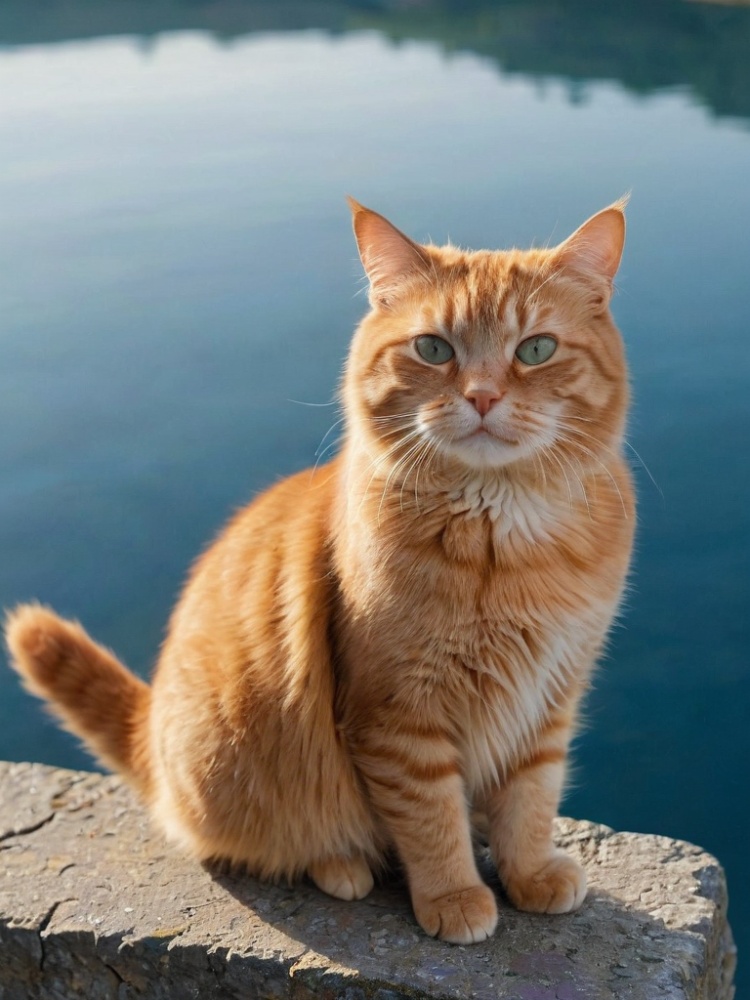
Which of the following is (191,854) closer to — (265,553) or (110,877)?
(110,877)

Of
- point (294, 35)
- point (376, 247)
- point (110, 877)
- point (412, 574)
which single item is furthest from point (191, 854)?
point (294, 35)

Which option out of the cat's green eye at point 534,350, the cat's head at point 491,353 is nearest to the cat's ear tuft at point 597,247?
the cat's head at point 491,353

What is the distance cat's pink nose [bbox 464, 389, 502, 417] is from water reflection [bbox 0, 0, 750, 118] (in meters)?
4.69

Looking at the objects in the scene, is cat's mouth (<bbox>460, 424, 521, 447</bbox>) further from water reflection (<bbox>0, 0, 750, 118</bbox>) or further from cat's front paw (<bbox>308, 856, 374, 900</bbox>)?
water reflection (<bbox>0, 0, 750, 118</bbox>)

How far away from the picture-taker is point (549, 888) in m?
1.64

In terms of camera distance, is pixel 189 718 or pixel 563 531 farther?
pixel 189 718

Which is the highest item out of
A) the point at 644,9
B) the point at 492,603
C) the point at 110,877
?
the point at 644,9

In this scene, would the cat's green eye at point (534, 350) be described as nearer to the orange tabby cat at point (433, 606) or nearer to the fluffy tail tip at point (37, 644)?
the orange tabby cat at point (433, 606)

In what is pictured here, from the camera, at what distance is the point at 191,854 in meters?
1.82

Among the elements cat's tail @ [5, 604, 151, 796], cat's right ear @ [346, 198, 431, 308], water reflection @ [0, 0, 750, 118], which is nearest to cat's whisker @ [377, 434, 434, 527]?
cat's right ear @ [346, 198, 431, 308]

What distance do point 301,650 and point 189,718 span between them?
232mm

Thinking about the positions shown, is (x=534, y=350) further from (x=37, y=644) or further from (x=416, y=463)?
(x=37, y=644)

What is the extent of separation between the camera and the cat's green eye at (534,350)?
1.45 meters

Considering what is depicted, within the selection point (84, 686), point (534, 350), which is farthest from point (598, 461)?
point (84, 686)
